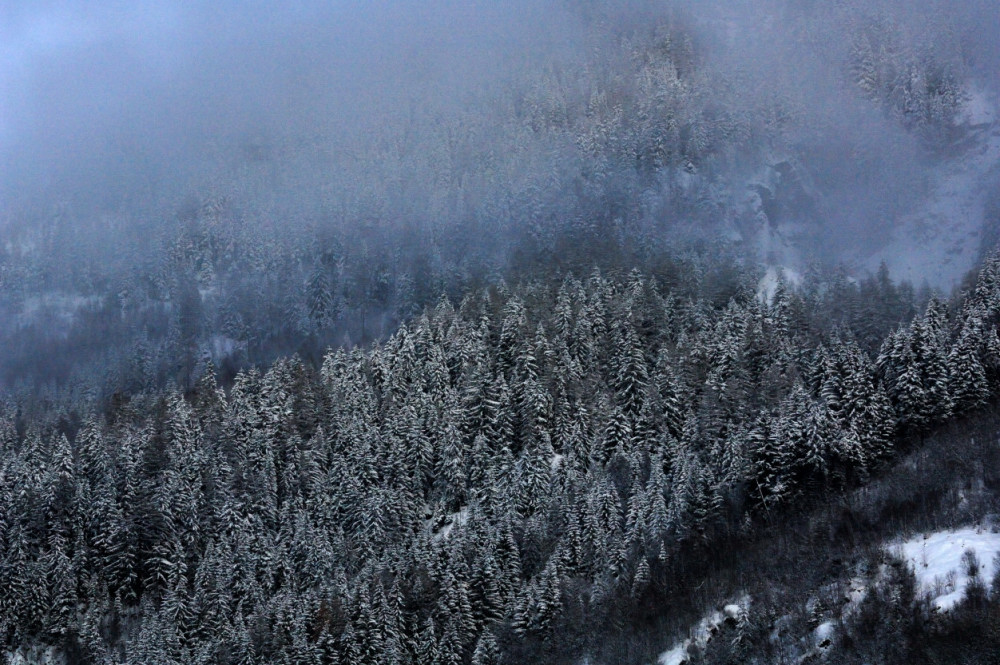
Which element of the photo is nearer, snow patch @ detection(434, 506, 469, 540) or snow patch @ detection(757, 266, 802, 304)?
snow patch @ detection(434, 506, 469, 540)

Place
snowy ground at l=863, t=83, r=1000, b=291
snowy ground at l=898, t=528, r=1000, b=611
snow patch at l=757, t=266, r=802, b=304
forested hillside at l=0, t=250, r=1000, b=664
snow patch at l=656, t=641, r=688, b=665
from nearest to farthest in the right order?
snowy ground at l=898, t=528, r=1000, b=611 → snow patch at l=656, t=641, r=688, b=665 → forested hillside at l=0, t=250, r=1000, b=664 → snow patch at l=757, t=266, r=802, b=304 → snowy ground at l=863, t=83, r=1000, b=291

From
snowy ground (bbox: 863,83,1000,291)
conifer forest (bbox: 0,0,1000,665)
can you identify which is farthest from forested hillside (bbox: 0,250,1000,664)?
snowy ground (bbox: 863,83,1000,291)

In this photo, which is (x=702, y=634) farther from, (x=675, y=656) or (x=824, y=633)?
(x=824, y=633)

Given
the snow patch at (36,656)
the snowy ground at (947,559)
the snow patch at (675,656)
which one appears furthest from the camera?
the snow patch at (36,656)

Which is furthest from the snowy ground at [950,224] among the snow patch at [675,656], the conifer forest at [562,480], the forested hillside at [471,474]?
the snow patch at [675,656]

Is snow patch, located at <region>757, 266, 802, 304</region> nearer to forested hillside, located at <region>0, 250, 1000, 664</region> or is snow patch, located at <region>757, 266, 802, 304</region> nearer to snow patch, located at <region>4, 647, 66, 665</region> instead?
forested hillside, located at <region>0, 250, 1000, 664</region>

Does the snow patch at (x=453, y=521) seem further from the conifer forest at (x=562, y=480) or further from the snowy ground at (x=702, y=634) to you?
the snowy ground at (x=702, y=634)
